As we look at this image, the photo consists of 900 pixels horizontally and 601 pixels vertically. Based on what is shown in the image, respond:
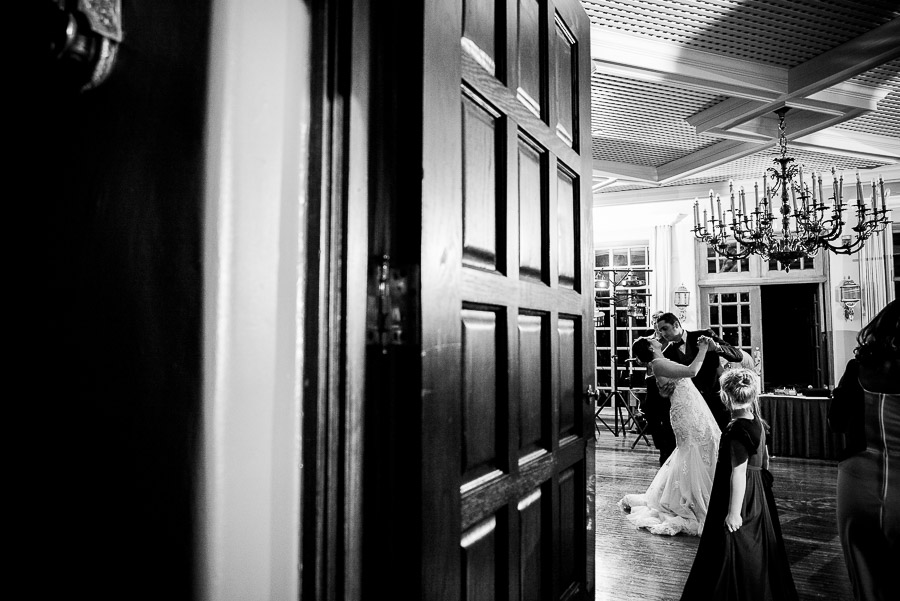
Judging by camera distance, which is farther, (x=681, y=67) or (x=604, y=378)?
(x=604, y=378)

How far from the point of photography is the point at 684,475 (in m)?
4.66

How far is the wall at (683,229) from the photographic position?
8.48 m

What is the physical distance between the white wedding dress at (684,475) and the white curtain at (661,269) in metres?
5.12

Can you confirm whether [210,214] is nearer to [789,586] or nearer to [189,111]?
[189,111]

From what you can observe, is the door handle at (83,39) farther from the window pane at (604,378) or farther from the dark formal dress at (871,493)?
the window pane at (604,378)

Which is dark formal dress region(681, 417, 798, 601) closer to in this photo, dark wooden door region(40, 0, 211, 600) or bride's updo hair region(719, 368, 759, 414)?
bride's updo hair region(719, 368, 759, 414)

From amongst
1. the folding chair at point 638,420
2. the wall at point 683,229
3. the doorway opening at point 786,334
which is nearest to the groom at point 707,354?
the folding chair at point 638,420

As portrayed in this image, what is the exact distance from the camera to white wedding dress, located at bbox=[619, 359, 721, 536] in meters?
4.46

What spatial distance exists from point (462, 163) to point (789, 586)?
273 cm

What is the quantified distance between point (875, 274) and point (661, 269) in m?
2.89

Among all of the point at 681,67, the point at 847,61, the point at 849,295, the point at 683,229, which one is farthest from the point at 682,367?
the point at 683,229

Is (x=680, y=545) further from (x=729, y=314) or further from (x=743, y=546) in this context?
(x=729, y=314)

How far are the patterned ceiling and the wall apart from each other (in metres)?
1.52

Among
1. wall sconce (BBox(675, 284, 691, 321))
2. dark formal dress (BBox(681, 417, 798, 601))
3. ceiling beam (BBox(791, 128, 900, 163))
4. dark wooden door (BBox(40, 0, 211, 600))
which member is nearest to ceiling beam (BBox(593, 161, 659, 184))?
ceiling beam (BBox(791, 128, 900, 163))
